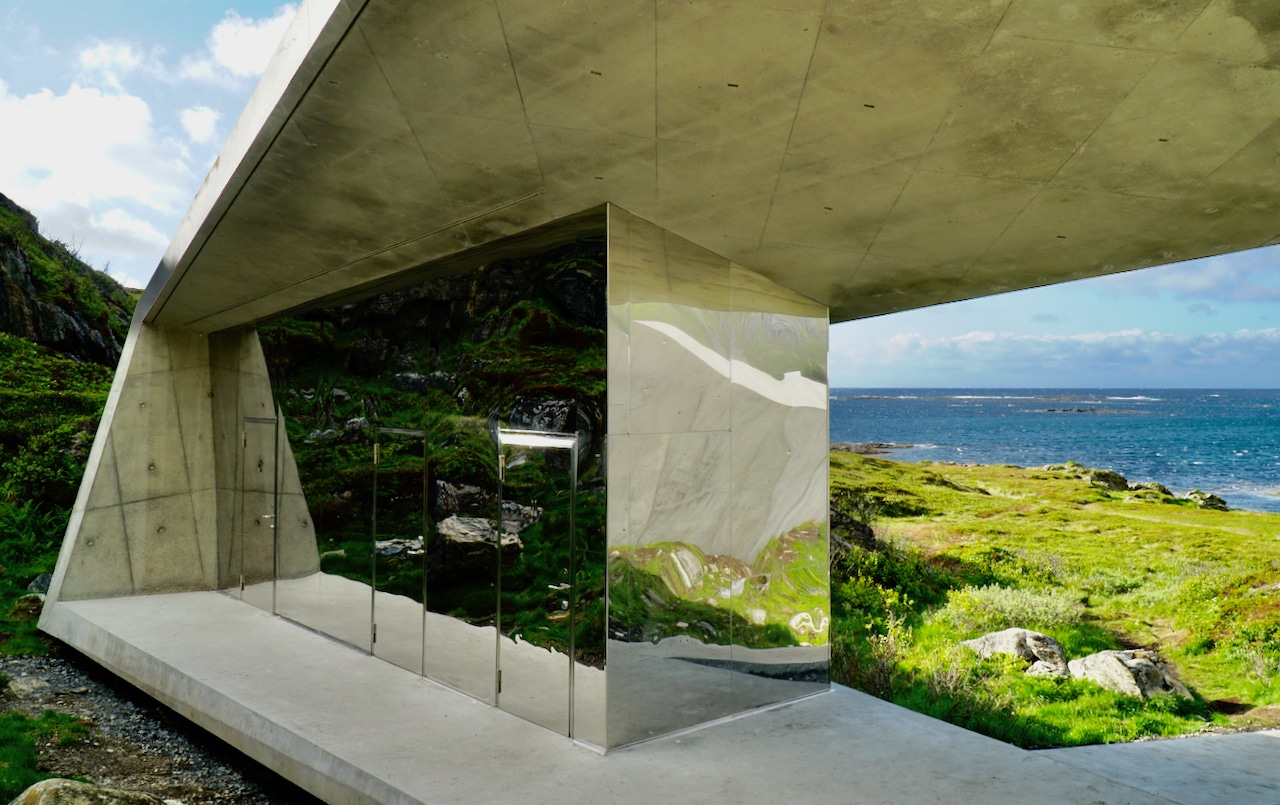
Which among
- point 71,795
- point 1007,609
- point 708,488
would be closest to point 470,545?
point 708,488

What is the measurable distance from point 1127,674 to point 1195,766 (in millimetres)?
3717

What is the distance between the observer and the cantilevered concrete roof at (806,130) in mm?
2703

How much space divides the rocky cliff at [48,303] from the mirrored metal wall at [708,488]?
628 inches

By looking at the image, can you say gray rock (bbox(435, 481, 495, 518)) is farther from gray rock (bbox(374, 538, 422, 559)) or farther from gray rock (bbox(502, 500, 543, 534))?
gray rock (bbox(374, 538, 422, 559))

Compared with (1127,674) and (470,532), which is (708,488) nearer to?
(470,532)

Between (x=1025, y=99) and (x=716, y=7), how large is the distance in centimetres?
127

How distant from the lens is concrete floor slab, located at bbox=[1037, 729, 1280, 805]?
14.5ft

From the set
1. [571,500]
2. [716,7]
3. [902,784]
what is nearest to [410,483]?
[571,500]

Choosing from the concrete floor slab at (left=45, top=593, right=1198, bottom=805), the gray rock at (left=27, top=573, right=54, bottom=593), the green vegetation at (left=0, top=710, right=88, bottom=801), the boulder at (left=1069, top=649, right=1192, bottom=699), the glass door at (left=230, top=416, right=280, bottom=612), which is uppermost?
the glass door at (left=230, top=416, right=280, bottom=612)

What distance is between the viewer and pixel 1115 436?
45250 mm

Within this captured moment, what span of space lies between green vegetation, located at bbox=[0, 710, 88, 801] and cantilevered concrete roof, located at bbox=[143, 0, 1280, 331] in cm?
396

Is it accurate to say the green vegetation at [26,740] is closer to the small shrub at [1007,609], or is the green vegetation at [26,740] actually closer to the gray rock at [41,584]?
the gray rock at [41,584]

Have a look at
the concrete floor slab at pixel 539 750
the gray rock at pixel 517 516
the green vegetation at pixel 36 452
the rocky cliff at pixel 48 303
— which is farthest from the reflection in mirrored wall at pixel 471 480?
the rocky cliff at pixel 48 303

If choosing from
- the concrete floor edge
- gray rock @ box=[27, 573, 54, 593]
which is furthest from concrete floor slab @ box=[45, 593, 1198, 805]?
gray rock @ box=[27, 573, 54, 593]
